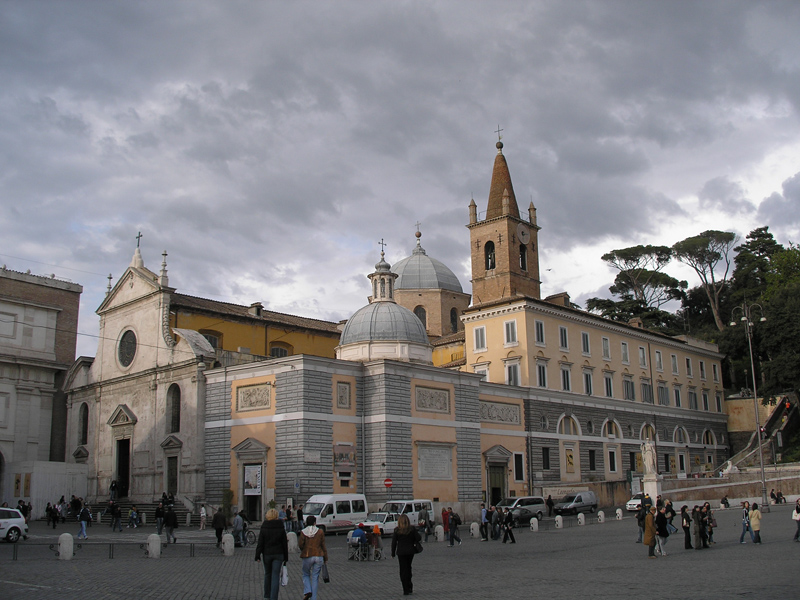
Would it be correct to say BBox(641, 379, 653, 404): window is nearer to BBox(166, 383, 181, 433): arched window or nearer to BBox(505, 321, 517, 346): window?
BBox(505, 321, 517, 346): window

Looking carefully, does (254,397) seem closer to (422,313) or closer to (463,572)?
(463,572)

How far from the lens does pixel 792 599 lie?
12133mm

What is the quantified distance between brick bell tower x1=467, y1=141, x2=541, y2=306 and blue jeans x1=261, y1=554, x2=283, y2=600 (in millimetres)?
40119

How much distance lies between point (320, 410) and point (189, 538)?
7.73 meters

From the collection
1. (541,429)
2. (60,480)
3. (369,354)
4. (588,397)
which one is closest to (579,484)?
(541,429)

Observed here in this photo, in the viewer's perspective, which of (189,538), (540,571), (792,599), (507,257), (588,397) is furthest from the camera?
(507,257)

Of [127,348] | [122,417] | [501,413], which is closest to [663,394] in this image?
[501,413]

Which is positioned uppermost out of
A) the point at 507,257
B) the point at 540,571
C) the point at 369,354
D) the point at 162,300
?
the point at 507,257

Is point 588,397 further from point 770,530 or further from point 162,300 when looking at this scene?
point 162,300

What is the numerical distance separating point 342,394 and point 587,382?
1909 centimetres

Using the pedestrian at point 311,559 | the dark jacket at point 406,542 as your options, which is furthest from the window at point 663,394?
the pedestrian at point 311,559

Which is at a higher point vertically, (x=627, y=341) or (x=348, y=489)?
(x=627, y=341)

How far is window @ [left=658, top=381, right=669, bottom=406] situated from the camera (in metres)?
55.9

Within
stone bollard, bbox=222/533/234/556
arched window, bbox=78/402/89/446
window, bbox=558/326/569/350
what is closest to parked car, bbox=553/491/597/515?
window, bbox=558/326/569/350
